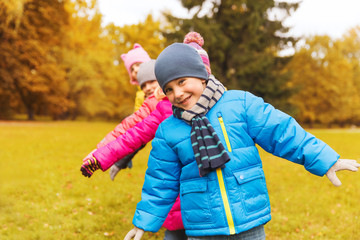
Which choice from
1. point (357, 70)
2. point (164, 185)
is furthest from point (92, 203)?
point (357, 70)

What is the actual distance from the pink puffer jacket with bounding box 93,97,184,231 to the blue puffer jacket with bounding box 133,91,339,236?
0.55 m

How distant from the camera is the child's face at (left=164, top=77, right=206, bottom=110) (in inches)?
90.9

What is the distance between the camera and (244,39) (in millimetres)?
22641

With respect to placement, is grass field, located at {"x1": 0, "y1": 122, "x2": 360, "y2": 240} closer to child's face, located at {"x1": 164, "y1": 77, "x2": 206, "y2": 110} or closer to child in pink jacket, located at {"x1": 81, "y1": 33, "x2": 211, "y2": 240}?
child in pink jacket, located at {"x1": 81, "y1": 33, "x2": 211, "y2": 240}

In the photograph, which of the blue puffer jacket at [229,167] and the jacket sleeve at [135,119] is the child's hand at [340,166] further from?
the jacket sleeve at [135,119]

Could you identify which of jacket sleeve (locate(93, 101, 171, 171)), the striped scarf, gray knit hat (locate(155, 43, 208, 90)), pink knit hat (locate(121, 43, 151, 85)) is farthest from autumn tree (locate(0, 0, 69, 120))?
the striped scarf

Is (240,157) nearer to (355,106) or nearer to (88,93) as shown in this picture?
(88,93)

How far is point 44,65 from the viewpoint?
29219mm

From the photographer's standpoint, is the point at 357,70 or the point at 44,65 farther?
the point at 357,70

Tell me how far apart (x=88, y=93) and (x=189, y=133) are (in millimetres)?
34454

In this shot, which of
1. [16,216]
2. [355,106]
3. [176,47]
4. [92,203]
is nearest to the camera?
[176,47]

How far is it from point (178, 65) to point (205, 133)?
514mm

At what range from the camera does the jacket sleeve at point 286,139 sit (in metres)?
2.17

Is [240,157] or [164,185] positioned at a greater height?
[240,157]
